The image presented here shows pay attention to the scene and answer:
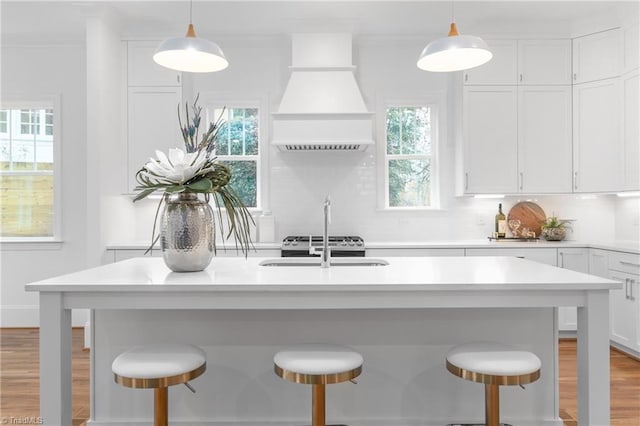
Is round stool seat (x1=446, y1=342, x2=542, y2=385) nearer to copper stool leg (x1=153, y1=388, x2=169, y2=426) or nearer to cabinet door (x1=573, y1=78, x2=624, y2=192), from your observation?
copper stool leg (x1=153, y1=388, x2=169, y2=426)

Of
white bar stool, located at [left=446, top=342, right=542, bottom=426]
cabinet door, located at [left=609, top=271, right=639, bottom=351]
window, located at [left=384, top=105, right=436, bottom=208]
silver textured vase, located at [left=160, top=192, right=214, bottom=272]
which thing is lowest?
cabinet door, located at [left=609, top=271, right=639, bottom=351]

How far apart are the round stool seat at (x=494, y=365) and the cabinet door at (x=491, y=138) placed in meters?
2.74

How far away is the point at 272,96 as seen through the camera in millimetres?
4715

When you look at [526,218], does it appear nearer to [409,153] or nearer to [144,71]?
[409,153]

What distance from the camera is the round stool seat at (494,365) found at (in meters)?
1.71

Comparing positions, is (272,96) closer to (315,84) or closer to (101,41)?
(315,84)

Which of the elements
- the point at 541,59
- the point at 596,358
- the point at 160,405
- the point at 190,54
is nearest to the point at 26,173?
the point at 190,54

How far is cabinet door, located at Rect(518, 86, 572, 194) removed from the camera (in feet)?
14.3

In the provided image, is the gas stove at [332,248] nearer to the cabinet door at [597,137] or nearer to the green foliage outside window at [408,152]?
the green foliage outside window at [408,152]

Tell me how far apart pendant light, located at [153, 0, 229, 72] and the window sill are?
3.04 meters

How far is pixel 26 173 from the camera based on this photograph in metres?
4.83

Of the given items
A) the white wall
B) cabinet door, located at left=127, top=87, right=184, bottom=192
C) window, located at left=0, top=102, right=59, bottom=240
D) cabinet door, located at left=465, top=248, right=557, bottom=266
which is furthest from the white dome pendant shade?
window, located at left=0, top=102, right=59, bottom=240

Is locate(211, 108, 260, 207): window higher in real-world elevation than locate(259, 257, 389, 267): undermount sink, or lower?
higher

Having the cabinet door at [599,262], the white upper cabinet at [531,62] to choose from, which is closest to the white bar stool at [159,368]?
the cabinet door at [599,262]
